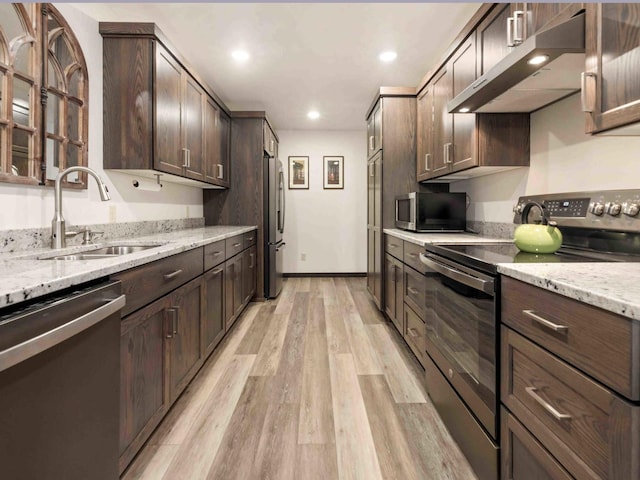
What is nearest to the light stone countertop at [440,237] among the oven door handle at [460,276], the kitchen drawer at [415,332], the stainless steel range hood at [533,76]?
the oven door handle at [460,276]

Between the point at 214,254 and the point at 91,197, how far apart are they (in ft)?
2.71

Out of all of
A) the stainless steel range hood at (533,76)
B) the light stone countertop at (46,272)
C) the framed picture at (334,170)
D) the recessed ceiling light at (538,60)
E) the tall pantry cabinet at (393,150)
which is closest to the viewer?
the light stone countertop at (46,272)

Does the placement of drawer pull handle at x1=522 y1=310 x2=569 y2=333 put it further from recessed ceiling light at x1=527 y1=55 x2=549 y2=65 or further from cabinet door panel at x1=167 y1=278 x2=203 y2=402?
cabinet door panel at x1=167 y1=278 x2=203 y2=402

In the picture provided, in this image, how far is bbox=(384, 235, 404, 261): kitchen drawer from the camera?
9.20 feet

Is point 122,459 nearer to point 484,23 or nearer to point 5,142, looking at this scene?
point 5,142

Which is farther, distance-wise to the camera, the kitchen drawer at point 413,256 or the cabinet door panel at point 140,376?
the kitchen drawer at point 413,256

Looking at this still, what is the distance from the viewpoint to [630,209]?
4.43 feet

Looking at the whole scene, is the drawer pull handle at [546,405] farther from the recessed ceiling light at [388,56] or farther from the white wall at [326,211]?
the white wall at [326,211]

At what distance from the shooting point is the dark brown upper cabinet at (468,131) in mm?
2186

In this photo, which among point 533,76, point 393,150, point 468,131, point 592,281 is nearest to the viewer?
point 592,281

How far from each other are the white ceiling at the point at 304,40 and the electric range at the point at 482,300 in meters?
1.70

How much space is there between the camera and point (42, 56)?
1714 millimetres

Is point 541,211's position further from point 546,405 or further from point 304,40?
point 304,40

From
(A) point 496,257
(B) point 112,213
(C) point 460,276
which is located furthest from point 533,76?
A: (B) point 112,213
